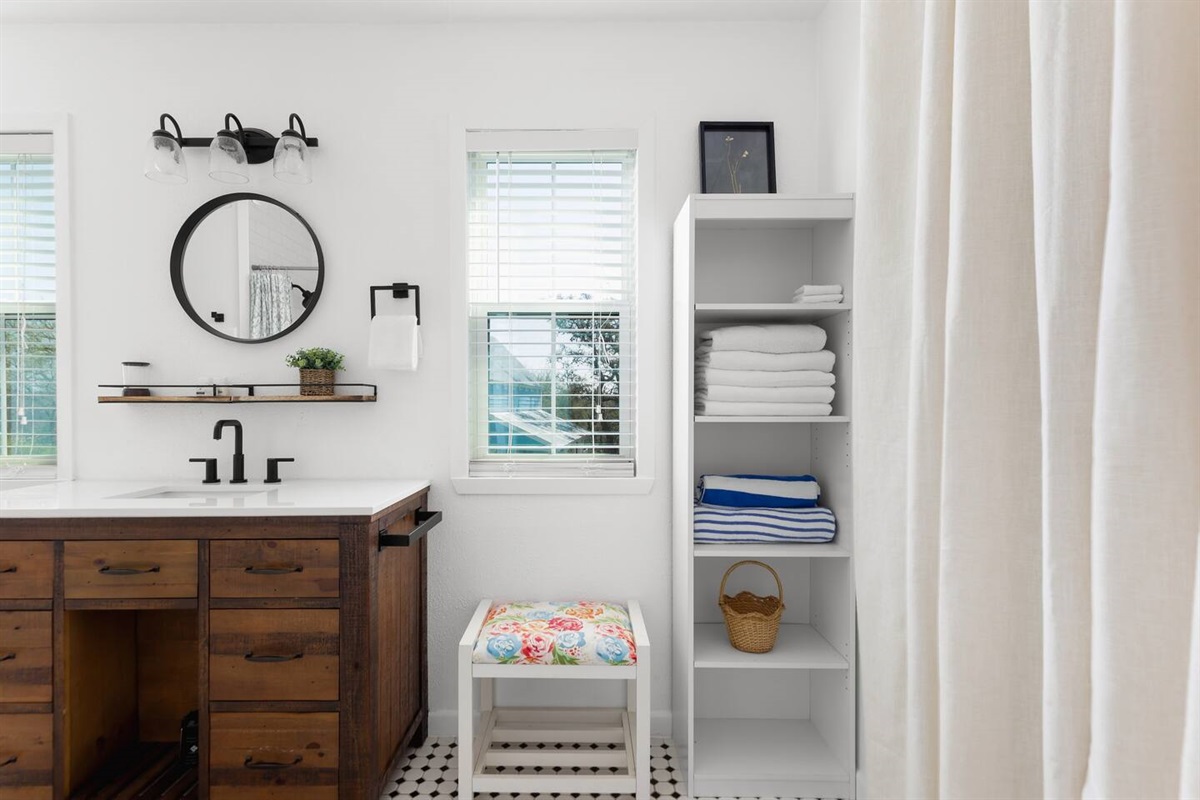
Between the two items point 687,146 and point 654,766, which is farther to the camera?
point 687,146

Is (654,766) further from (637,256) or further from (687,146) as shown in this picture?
(687,146)

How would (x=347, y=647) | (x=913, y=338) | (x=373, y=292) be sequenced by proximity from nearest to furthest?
(x=913, y=338) < (x=347, y=647) < (x=373, y=292)

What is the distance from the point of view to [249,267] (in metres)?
2.41

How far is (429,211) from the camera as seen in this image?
2412 millimetres

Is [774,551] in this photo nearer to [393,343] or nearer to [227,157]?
[393,343]

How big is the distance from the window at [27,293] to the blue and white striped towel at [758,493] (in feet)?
7.51

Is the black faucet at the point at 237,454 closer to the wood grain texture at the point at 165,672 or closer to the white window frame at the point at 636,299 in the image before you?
the wood grain texture at the point at 165,672

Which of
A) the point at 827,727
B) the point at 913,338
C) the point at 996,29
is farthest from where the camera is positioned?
the point at 827,727

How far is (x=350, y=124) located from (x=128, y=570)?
1569mm

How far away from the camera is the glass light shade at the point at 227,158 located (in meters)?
2.17

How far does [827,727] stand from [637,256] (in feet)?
5.48

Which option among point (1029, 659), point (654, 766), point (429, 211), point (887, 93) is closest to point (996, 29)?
point (887, 93)

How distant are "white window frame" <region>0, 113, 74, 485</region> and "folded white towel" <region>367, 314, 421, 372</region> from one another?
108 cm

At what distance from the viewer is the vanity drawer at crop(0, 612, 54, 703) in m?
1.75
